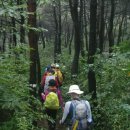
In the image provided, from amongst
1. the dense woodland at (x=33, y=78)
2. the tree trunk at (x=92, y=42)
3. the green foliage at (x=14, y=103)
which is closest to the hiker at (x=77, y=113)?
the dense woodland at (x=33, y=78)

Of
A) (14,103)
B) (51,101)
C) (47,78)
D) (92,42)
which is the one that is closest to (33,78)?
(51,101)

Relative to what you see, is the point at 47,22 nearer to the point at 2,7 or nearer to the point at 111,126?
the point at 111,126

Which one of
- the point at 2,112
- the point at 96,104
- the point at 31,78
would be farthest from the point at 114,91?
the point at 2,112

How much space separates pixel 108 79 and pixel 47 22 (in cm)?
4621

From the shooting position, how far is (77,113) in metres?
8.51

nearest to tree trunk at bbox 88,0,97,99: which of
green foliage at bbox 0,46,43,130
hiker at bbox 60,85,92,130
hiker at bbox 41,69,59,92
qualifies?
hiker at bbox 41,69,59,92

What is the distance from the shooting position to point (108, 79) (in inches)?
546

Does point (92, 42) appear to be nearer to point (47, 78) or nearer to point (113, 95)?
point (113, 95)

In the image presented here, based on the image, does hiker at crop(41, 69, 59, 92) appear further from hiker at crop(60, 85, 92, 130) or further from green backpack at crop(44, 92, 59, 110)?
hiker at crop(60, 85, 92, 130)

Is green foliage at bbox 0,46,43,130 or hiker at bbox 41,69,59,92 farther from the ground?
green foliage at bbox 0,46,43,130

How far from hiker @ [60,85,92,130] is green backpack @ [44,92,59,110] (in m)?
2.02

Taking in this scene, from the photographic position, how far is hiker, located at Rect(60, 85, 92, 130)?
848 centimetres

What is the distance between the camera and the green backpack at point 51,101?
35.0ft

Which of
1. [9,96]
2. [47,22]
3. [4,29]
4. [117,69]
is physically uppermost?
[4,29]
